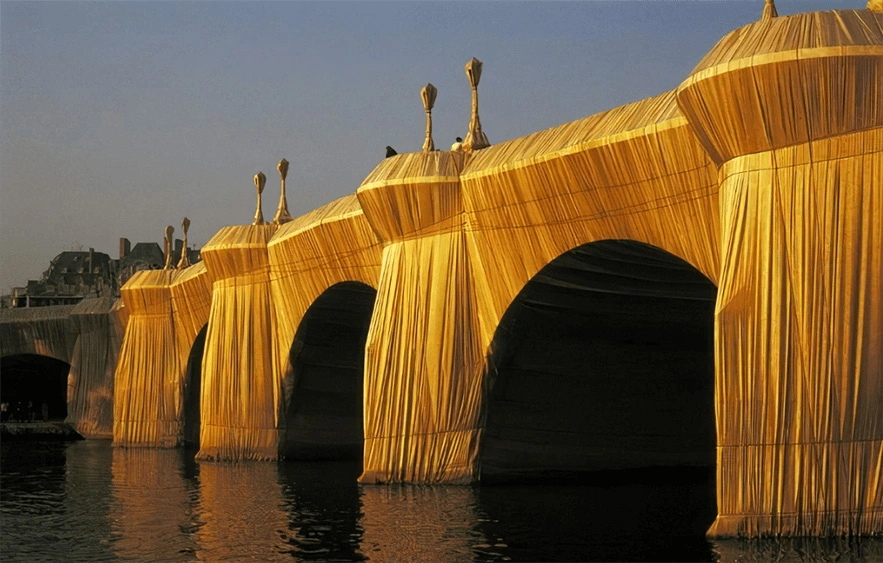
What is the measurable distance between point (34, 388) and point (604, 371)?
47.8 m

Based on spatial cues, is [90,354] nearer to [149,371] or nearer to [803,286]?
[149,371]

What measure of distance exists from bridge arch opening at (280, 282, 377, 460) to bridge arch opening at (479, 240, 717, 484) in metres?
7.01

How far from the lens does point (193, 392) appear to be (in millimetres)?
38531

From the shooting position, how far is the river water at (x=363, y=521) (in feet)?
48.4

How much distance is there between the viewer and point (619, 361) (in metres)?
23.8

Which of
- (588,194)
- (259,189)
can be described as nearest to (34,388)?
(259,189)

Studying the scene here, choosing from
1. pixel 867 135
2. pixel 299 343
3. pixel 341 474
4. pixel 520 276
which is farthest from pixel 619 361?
pixel 867 135

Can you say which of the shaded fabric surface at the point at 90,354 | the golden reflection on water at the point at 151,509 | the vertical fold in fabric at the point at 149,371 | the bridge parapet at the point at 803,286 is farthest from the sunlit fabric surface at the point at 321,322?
the shaded fabric surface at the point at 90,354

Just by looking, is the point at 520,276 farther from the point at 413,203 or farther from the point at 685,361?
the point at 685,361

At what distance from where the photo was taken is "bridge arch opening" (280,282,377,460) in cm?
2984

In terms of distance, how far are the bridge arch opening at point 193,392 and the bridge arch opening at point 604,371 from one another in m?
16.8

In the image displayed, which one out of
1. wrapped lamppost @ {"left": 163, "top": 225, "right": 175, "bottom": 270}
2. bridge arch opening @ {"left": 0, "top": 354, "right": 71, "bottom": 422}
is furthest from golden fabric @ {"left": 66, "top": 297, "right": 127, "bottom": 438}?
bridge arch opening @ {"left": 0, "top": 354, "right": 71, "bottom": 422}

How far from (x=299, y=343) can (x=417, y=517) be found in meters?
12.7

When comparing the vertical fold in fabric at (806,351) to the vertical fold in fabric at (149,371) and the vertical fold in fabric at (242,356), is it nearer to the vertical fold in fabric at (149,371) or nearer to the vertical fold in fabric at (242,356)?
the vertical fold in fabric at (242,356)
